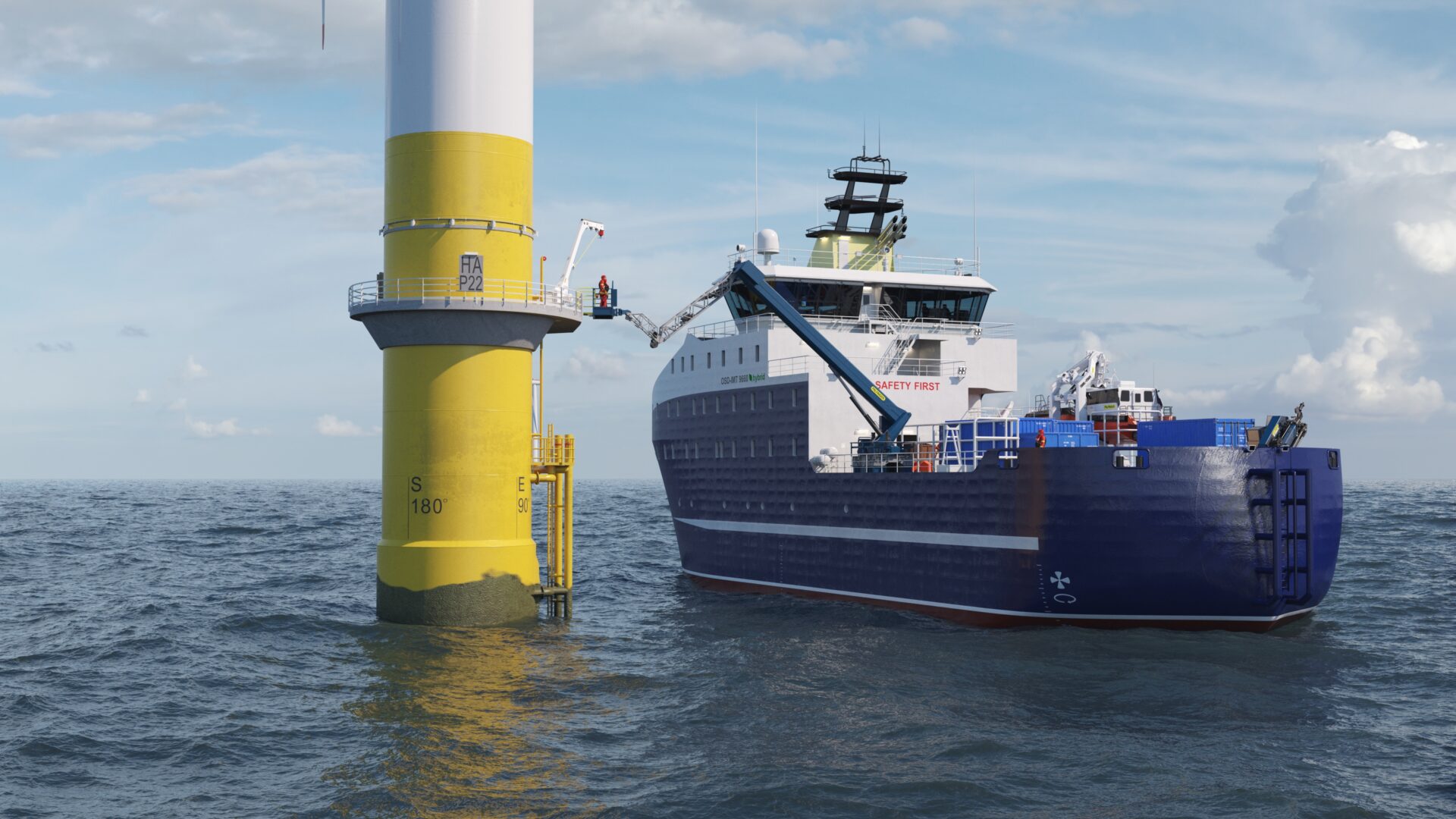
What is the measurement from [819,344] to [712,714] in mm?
15066

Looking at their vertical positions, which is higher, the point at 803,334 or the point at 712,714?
the point at 803,334

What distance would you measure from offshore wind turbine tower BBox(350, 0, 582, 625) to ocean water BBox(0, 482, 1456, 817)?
5.53 feet

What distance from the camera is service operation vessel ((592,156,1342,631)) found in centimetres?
2552

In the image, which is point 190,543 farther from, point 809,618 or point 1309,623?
point 1309,623

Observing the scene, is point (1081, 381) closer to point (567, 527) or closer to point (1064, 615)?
point (1064, 615)

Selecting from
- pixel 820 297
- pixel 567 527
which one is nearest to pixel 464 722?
pixel 567 527

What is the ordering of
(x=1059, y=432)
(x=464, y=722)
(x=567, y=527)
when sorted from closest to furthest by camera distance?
(x=464, y=722) → (x=1059, y=432) → (x=567, y=527)

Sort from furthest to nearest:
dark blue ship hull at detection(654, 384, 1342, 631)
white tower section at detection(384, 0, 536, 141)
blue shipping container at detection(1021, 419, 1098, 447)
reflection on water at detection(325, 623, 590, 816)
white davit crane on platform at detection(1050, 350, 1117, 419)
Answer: white davit crane on platform at detection(1050, 350, 1117, 419) → white tower section at detection(384, 0, 536, 141) → blue shipping container at detection(1021, 419, 1098, 447) → dark blue ship hull at detection(654, 384, 1342, 631) → reflection on water at detection(325, 623, 590, 816)

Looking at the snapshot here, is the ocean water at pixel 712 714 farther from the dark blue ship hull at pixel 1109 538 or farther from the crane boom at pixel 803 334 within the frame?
the crane boom at pixel 803 334

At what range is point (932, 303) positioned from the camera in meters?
38.7

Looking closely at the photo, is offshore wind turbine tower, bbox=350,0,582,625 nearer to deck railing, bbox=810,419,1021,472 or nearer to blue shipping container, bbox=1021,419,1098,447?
deck railing, bbox=810,419,1021,472

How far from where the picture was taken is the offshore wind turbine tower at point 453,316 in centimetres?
2772

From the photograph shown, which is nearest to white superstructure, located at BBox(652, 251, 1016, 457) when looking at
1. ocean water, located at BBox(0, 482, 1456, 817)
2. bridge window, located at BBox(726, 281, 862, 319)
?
bridge window, located at BBox(726, 281, 862, 319)

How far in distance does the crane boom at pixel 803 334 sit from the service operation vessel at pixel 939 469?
8cm
